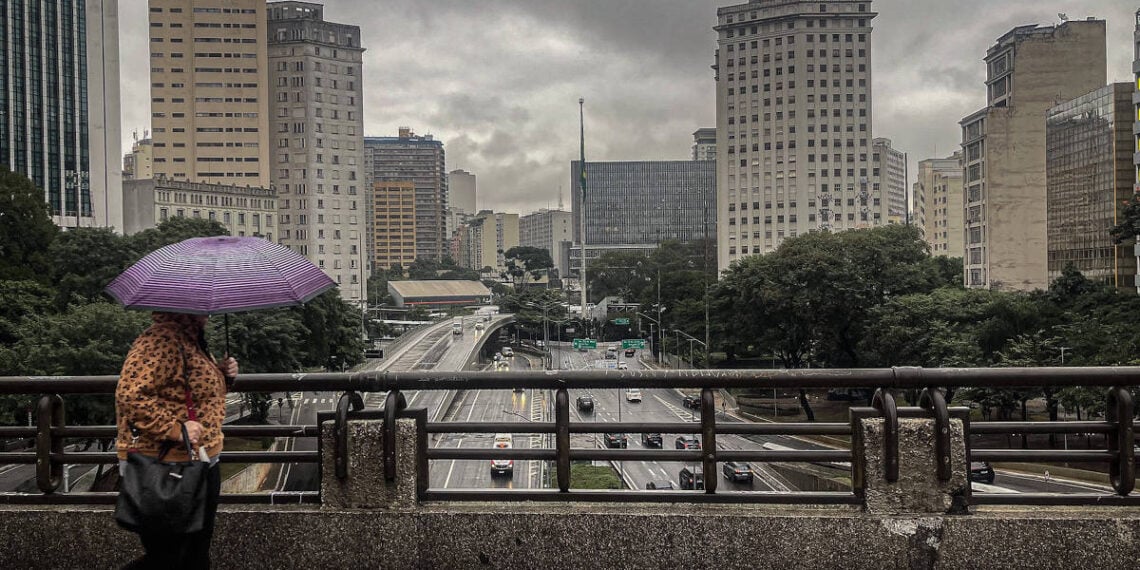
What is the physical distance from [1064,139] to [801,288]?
3088cm

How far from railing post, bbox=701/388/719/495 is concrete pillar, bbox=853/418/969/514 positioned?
91 centimetres

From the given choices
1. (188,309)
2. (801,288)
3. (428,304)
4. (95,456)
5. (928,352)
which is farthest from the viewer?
(428,304)

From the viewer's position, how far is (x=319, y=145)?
148625mm

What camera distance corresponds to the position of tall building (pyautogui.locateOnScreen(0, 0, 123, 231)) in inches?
4080

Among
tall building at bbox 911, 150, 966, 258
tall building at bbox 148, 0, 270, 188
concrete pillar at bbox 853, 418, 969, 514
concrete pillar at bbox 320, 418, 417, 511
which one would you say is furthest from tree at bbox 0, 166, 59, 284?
tall building at bbox 911, 150, 966, 258

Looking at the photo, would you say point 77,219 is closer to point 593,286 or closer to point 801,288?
point 593,286

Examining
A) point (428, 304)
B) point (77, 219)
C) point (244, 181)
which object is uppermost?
point (244, 181)

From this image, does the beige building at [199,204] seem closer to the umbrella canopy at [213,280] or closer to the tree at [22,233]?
the tree at [22,233]

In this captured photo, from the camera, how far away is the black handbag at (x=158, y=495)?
4094 mm

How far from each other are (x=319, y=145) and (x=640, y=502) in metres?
152

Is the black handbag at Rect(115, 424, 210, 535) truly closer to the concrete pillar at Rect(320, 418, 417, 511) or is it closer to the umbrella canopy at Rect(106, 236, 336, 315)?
the umbrella canopy at Rect(106, 236, 336, 315)

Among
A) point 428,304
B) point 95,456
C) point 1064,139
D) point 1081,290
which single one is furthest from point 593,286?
point 95,456

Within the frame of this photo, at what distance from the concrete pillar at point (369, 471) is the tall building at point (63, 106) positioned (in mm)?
112506

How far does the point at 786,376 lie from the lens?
545cm
